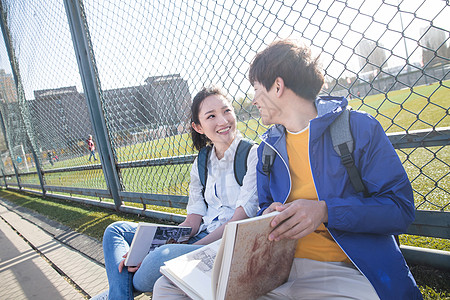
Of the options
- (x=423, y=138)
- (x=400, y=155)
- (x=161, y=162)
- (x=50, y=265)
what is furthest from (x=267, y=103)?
(x=400, y=155)

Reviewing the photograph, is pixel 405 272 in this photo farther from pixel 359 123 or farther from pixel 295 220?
pixel 359 123

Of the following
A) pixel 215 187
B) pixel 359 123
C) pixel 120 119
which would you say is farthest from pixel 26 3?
pixel 359 123

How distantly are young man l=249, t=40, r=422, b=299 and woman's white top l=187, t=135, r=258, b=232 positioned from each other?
0.69ft

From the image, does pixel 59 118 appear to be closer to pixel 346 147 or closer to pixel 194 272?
pixel 194 272

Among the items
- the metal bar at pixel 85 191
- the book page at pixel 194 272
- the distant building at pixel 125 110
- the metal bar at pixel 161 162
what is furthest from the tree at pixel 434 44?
the metal bar at pixel 85 191

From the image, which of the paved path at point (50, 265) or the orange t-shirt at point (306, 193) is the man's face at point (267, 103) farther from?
the paved path at point (50, 265)

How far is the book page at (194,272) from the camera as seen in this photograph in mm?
1129

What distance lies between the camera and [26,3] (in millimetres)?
5793

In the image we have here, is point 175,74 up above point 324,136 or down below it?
above

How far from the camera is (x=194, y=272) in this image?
4.02ft

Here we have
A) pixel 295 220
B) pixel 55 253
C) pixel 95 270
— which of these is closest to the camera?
pixel 295 220

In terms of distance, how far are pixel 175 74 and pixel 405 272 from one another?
2551mm

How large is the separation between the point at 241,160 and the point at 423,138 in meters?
1.03

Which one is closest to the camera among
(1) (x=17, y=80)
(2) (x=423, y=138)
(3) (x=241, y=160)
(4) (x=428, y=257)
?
(2) (x=423, y=138)
